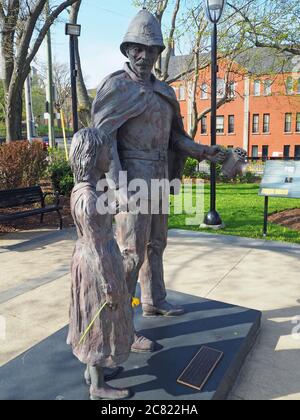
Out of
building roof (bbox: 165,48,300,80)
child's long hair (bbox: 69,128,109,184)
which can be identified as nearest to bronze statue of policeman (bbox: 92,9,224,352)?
child's long hair (bbox: 69,128,109,184)

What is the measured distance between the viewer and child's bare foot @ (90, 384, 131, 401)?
230cm

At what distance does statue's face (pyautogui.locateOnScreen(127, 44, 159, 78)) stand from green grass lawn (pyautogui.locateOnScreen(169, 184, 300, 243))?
4.81 m

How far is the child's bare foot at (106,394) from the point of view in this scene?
2.30 metres

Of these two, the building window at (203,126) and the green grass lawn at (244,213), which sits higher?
the building window at (203,126)

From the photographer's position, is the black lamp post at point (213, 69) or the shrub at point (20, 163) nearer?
the black lamp post at point (213, 69)

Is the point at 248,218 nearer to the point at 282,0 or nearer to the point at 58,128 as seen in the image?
the point at 282,0

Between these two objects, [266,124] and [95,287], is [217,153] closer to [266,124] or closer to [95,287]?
[95,287]

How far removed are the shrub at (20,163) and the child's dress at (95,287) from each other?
7212mm

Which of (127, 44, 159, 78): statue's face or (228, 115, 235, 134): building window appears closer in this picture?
(127, 44, 159, 78): statue's face

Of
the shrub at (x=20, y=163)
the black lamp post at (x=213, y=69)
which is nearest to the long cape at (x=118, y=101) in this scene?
the black lamp post at (x=213, y=69)

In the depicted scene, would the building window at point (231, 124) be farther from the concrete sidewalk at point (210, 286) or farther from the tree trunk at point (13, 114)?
the concrete sidewalk at point (210, 286)

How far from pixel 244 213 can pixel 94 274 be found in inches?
294

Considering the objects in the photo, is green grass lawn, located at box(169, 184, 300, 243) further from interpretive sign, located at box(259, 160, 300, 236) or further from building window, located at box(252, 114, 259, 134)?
building window, located at box(252, 114, 259, 134)
